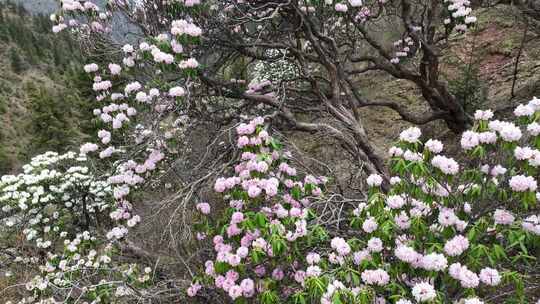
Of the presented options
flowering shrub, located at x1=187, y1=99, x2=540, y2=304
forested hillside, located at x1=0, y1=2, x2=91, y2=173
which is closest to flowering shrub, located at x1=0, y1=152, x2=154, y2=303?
flowering shrub, located at x1=187, y1=99, x2=540, y2=304

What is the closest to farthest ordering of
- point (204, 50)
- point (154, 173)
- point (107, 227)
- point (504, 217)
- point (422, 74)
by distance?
point (504, 217) → point (154, 173) → point (204, 50) → point (422, 74) → point (107, 227)

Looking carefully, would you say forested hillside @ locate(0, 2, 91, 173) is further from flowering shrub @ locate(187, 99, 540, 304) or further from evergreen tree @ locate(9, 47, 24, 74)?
flowering shrub @ locate(187, 99, 540, 304)

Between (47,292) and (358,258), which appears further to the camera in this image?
(47,292)

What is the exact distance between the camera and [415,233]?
9.08ft

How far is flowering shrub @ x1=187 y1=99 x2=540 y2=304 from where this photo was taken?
2498 mm

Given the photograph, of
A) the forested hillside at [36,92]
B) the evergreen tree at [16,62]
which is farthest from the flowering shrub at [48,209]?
the evergreen tree at [16,62]

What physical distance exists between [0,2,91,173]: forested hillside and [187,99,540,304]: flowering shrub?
67.4 feet

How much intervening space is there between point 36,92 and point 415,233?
98.2ft

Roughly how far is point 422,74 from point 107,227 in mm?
7954

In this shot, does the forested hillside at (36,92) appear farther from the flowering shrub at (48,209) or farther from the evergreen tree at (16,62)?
the flowering shrub at (48,209)

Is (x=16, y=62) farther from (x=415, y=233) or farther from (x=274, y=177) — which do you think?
(x=415, y=233)

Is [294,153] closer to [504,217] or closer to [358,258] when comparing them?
[358,258]

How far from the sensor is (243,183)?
352 centimetres

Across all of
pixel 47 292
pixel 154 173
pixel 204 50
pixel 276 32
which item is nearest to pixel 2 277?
pixel 47 292
